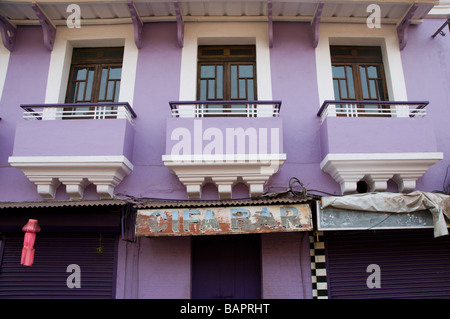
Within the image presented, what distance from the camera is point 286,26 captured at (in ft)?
25.3

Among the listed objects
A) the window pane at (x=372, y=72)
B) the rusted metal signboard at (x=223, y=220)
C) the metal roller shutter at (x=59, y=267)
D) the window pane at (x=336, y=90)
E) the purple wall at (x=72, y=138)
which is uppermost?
the window pane at (x=372, y=72)

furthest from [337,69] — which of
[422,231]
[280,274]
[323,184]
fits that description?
[280,274]

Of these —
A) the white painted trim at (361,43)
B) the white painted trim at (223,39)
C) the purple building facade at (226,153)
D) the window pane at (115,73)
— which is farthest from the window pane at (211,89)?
the white painted trim at (361,43)

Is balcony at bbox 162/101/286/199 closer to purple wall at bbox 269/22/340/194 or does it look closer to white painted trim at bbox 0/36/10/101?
purple wall at bbox 269/22/340/194

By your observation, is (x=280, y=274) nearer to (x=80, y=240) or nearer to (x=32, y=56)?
(x=80, y=240)

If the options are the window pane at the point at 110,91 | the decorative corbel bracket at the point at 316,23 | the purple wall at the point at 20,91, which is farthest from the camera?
the window pane at the point at 110,91

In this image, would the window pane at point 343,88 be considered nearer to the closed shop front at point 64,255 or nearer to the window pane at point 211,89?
the window pane at point 211,89

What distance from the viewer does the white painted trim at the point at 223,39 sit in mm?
7348

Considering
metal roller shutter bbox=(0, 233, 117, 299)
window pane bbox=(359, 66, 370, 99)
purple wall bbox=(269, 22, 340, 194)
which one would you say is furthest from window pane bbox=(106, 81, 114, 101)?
window pane bbox=(359, 66, 370, 99)

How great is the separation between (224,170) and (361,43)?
438cm

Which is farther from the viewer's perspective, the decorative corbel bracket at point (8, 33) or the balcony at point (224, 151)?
the decorative corbel bracket at point (8, 33)

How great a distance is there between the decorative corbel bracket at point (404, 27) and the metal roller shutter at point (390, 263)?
3.97m

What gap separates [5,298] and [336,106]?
7372mm

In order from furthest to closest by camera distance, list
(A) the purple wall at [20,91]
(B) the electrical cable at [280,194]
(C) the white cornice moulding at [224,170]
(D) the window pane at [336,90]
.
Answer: (D) the window pane at [336,90], (A) the purple wall at [20,91], (C) the white cornice moulding at [224,170], (B) the electrical cable at [280,194]
